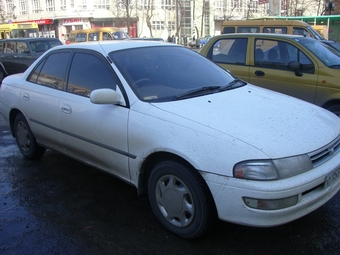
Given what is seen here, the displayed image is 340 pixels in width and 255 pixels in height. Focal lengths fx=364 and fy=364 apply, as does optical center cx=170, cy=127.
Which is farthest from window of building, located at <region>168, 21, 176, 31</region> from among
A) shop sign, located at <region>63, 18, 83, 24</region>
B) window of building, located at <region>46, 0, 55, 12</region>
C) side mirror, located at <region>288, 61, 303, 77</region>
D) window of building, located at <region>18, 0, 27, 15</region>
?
side mirror, located at <region>288, 61, 303, 77</region>

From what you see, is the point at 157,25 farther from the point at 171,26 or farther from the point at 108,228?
the point at 108,228

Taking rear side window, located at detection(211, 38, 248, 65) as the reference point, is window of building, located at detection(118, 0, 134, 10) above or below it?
above

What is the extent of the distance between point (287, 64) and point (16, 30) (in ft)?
64.0

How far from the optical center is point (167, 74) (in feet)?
12.3

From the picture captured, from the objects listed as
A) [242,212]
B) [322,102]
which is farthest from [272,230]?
[322,102]

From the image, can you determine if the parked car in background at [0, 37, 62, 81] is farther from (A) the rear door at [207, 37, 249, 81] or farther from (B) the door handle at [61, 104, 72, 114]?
(B) the door handle at [61, 104, 72, 114]

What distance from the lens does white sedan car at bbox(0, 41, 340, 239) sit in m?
2.64

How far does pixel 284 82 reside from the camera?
5.94 m

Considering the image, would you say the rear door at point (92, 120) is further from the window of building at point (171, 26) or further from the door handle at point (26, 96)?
the window of building at point (171, 26)

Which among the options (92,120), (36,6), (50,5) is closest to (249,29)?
(92,120)

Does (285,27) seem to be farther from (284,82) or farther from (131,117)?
(131,117)

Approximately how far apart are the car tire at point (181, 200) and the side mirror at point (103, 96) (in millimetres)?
755

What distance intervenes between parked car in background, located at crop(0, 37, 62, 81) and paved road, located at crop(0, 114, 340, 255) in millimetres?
9279

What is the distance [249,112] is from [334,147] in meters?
0.76
